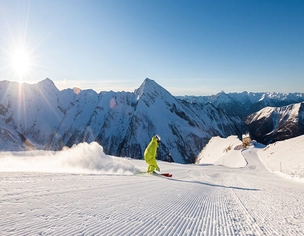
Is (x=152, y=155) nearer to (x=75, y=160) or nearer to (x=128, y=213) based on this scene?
(x=75, y=160)

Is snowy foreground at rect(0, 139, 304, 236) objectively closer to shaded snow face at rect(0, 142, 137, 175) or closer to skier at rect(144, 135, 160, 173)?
shaded snow face at rect(0, 142, 137, 175)

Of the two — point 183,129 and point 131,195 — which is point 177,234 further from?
point 183,129

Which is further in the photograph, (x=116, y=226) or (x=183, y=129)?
(x=183, y=129)

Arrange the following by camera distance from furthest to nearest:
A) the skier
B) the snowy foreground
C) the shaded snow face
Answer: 1. the skier
2. the shaded snow face
3. the snowy foreground

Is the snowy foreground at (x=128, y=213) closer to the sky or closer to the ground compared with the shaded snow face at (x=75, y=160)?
closer to the ground

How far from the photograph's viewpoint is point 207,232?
4832mm

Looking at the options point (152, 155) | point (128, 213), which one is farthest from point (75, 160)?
point (128, 213)

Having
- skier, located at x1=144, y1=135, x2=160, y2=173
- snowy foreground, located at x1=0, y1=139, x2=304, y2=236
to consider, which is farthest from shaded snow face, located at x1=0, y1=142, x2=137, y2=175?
snowy foreground, located at x1=0, y1=139, x2=304, y2=236

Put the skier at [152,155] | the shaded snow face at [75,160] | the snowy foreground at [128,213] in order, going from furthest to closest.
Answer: the skier at [152,155] < the shaded snow face at [75,160] < the snowy foreground at [128,213]

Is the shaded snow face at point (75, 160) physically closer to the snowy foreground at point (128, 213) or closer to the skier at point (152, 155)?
the skier at point (152, 155)

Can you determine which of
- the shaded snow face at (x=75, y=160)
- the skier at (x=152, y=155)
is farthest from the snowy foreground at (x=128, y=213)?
the skier at (x=152, y=155)

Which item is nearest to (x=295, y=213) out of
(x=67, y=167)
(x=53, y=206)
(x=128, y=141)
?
(x=53, y=206)

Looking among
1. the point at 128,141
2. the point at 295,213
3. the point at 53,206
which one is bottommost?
the point at 295,213

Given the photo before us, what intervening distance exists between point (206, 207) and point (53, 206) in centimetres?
424
